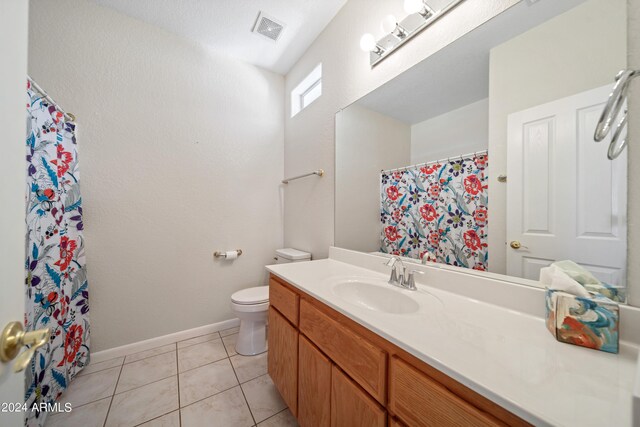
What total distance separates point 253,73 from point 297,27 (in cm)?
66

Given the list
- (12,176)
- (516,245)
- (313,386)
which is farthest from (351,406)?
(12,176)

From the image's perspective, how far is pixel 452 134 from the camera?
101cm

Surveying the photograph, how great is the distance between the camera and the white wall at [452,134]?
35.1 inches

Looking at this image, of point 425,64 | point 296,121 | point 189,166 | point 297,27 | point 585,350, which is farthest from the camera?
point 296,121

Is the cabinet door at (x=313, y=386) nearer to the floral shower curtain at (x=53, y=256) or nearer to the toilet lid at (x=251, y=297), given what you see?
the toilet lid at (x=251, y=297)

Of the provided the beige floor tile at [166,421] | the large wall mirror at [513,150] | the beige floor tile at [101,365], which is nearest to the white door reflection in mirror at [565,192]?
the large wall mirror at [513,150]

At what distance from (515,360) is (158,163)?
7.58 feet

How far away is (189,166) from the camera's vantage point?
1.90 meters

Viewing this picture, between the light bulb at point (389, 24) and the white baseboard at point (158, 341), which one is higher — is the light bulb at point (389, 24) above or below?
above

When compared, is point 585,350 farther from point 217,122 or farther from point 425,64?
point 217,122

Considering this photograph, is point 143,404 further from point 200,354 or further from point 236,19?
point 236,19

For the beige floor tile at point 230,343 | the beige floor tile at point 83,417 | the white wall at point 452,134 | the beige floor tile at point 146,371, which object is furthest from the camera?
the beige floor tile at point 230,343

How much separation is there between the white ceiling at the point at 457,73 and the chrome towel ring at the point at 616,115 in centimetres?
33

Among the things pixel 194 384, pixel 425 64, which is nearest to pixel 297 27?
pixel 425 64
